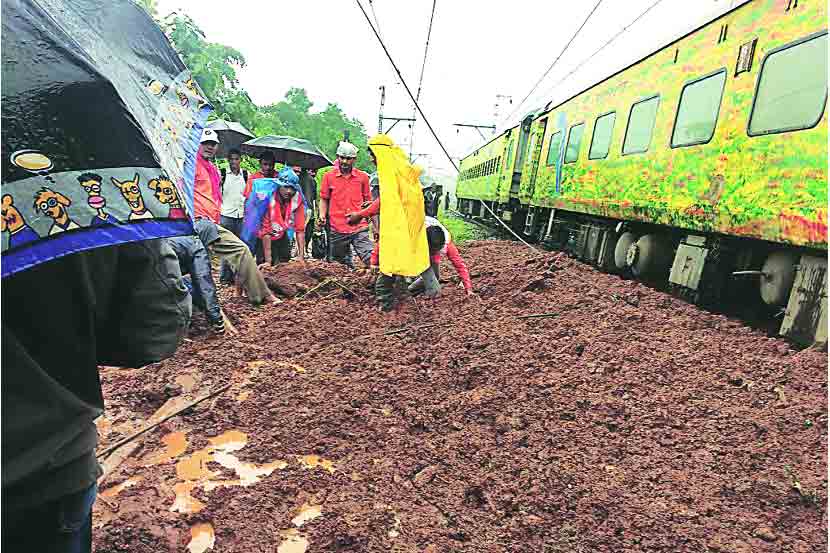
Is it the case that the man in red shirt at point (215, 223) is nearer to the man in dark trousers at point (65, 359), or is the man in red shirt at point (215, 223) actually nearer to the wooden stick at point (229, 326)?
the wooden stick at point (229, 326)

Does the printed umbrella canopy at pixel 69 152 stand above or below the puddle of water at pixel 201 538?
above

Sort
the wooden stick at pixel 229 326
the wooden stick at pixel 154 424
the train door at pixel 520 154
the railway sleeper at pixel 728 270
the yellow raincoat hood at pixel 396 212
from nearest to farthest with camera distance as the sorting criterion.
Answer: the wooden stick at pixel 154 424 → the railway sleeper at pixel 728 270 → the wooden stick at pixel 229 326 → the yellow raincoat hood at pixel 396 212 → the train door at pixel 520 154

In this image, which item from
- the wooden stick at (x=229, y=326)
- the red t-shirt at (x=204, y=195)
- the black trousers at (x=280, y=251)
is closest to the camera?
the wooden stick at (x=229, y=326)

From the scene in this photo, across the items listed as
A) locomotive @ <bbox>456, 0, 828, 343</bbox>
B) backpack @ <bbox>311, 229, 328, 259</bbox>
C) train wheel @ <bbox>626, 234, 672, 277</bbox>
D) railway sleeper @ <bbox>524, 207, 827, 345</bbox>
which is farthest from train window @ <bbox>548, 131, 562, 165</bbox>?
backpack @ <bbox>311, 229, 328, 259</bbox>

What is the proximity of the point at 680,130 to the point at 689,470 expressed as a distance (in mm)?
4945

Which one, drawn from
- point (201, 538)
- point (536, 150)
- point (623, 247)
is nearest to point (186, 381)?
point (201, 538)

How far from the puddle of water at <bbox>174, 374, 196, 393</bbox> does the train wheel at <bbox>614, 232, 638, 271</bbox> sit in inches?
239

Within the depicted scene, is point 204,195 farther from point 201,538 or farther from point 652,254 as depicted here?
point 652,254

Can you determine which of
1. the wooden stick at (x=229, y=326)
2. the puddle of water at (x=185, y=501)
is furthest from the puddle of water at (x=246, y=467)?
the wooden stick at (x=229, y=326)

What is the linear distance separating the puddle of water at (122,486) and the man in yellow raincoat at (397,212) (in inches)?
121

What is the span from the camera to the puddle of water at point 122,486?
2473 millimetres

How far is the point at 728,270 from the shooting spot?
5.61 metres

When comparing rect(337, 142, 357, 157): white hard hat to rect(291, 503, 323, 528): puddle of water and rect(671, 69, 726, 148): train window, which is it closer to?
rect(671, 69, 726, 148): train window

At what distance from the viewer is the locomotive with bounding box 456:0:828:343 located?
4.21 metres
